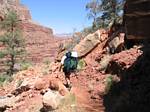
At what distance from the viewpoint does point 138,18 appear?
15.3m

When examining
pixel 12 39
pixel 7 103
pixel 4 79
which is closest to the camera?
pixel 7 103

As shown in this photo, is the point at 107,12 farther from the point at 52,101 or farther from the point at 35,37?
the point at 35,37

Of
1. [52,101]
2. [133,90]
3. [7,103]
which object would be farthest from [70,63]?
[7,103]

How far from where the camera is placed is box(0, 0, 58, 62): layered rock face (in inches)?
3044

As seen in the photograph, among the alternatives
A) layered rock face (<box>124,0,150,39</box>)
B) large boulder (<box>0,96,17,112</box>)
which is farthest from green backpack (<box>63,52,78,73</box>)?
large boulder (<box>0,96,17,112</box>)

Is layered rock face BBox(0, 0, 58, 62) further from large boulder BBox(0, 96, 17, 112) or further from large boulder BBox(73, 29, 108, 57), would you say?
large boulder BBox(0, 96, 17, 112)

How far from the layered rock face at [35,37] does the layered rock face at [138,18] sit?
183 feet

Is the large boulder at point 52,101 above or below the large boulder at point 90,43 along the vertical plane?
below

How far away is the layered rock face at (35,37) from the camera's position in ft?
254

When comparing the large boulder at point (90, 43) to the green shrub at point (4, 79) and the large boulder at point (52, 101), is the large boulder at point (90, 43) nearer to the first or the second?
the green shrub at point (4, 79)

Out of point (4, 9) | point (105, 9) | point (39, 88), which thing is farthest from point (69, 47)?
point (4, 9)

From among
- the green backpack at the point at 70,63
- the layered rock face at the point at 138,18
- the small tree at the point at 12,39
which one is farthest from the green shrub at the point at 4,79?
the layered rock face at the point at 138,18

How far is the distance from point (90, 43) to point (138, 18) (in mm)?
9794

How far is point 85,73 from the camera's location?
21797 millimetres
